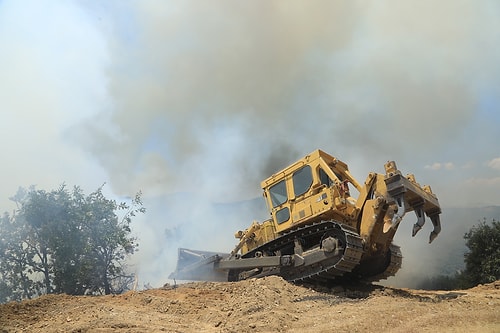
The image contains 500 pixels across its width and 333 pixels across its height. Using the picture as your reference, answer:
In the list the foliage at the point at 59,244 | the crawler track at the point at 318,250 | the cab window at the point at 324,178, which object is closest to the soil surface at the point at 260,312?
the crawler track at the point at 318,250

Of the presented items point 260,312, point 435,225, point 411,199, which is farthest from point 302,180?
point 260,312

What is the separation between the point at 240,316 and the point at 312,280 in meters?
3.05

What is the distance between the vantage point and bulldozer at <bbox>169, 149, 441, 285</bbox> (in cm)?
973

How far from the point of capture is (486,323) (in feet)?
20.7

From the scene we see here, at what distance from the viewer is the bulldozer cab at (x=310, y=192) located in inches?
415

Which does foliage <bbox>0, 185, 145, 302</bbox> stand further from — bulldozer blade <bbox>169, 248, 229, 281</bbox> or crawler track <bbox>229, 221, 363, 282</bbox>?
crawler track <bbox>229, 221, 363, 282</bbox>

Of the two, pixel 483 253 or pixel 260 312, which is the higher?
pixel 483 253

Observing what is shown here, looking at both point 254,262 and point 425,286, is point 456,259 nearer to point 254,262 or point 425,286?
point 425,286

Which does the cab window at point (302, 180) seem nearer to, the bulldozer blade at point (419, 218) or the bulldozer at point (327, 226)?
the bulldozer at point (327, 226)

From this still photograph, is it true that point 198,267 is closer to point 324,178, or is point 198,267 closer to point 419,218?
point 324,178

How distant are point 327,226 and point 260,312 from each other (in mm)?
3156

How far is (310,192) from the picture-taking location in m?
11.2

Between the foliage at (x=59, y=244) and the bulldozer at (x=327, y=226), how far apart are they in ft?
35.0

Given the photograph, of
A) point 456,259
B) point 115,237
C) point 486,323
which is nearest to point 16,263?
point 115,237
